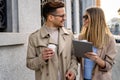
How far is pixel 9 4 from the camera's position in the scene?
477cm

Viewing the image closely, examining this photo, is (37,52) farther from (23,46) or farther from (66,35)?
(23,46)

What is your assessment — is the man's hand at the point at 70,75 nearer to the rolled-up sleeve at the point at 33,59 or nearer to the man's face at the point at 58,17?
the rolled-up sleeve at the point at 33,59

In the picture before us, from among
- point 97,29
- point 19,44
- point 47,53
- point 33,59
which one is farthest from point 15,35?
point 47,53

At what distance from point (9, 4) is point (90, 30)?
1.53 meters

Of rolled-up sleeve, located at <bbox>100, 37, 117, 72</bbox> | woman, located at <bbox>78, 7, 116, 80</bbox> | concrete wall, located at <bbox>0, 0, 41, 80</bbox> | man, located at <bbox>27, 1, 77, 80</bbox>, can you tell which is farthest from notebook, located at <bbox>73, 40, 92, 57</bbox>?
concrete wall, located at <bbox>0, 0, 41, 80</bbox>

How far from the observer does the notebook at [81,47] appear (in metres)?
3.48

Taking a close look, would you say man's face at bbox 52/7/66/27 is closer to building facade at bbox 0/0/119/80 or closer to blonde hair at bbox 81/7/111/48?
blonde hair at bbox 81/7/111/48

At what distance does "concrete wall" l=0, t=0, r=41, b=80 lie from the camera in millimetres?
4387

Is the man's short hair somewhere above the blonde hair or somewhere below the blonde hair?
above

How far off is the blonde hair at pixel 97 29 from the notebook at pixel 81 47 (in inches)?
12.6

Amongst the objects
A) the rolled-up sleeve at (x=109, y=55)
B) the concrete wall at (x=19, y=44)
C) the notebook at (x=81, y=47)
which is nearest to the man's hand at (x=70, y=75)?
the notebook at (x=81, y=47)

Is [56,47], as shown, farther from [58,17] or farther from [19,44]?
[19,44]

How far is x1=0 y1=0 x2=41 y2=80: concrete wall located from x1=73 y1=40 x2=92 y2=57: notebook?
1.14 m

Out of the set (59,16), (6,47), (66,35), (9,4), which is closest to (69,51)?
(66,35)
